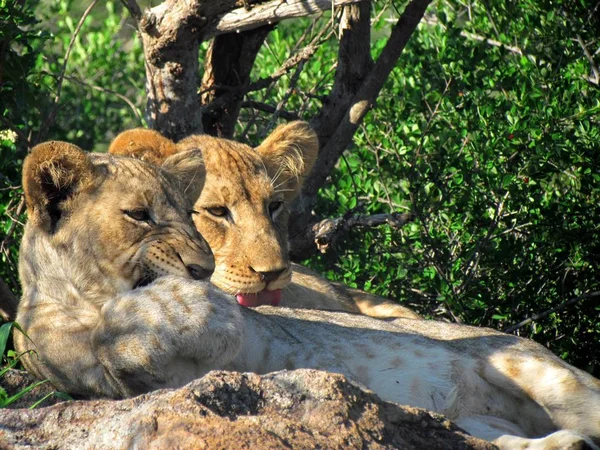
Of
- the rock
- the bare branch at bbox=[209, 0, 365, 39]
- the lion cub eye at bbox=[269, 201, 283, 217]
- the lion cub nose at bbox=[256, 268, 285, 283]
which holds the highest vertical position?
the bare branch at bbox=[209, 0, 365, 39]

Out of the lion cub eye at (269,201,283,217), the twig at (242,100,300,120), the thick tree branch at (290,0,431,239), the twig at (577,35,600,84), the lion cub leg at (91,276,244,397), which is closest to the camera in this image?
the lion cub leg at (91,276,244,397)

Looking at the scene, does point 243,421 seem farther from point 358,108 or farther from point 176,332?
point 358,108

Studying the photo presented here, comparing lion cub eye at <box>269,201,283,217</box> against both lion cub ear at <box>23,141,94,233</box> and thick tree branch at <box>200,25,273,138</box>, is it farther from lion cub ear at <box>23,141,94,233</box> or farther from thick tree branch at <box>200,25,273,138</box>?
lion cub ear at <box>23,141,94,233</box>

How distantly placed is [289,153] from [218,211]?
82cm

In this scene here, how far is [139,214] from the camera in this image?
3732 mm

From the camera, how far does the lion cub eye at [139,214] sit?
3.72m

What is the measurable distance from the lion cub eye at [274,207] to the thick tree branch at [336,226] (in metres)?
0.40

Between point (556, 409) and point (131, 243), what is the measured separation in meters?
1.78

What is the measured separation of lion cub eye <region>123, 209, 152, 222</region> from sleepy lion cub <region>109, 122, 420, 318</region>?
31.0 inches

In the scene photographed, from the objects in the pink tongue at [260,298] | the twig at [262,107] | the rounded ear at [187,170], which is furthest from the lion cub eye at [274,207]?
the twig at [262,107]

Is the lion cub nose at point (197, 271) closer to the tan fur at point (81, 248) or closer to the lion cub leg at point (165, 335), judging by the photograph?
the tan fur at point (81, 248)

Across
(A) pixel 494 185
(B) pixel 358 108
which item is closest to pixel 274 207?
(B) pixel 358 108

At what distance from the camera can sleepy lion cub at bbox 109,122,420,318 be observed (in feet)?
15.5

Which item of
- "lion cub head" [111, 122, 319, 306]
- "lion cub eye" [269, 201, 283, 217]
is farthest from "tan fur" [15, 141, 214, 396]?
"lion cub eye" [269, 201, 283, 217]
